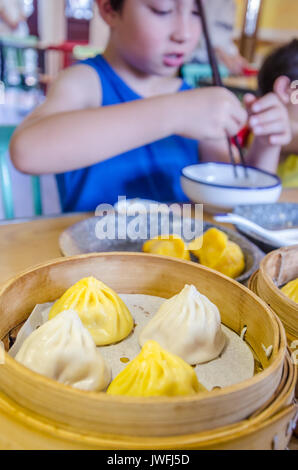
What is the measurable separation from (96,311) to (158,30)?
123cm

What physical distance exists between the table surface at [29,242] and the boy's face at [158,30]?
74 cm

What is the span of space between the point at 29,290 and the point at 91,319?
0.36 feet

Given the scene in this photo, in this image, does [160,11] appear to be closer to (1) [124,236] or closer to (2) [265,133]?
(2) [265,133]

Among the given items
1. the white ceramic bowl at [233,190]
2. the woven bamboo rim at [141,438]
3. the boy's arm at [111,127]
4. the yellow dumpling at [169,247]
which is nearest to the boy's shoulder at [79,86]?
the boy's arm at [111,127]

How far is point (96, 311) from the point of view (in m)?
0.64

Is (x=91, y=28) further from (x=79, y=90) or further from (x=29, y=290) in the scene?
(x=29, y=290)

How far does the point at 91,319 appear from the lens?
644mm

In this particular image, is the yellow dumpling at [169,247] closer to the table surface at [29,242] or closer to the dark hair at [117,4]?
the table surface at [29,242]

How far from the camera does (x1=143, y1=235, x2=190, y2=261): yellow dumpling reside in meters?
0.94

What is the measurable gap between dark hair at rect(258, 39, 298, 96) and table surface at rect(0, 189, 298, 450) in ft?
5.15

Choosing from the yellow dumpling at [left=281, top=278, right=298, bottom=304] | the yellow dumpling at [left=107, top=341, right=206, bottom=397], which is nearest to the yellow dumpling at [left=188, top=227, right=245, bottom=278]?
the yellow dumpling at [left=281, top=278, right=298, bottom=304]

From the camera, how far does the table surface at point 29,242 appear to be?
0.96m

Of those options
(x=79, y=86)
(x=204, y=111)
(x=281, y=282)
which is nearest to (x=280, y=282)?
(x=281, y=282)
